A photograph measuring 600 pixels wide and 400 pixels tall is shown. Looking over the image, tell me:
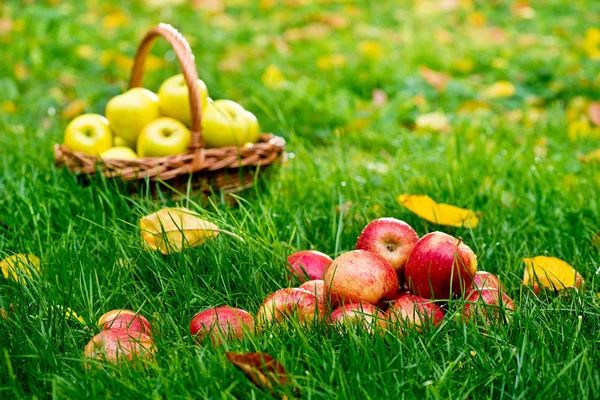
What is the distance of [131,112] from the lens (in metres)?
2.70

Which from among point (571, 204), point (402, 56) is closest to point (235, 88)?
point (402, 56)

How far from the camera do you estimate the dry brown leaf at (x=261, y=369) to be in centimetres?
143

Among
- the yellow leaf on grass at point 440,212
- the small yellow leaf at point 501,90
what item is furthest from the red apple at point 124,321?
the small yellow leaf at point 501,90

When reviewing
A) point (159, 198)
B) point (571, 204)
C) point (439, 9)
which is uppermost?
point (439, 9)

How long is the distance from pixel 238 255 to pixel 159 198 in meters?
0.59

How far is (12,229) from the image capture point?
2.41 metres

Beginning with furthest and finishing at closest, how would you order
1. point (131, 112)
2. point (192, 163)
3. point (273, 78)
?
point (273, 78) < point (131, 112) < point (192, 163)

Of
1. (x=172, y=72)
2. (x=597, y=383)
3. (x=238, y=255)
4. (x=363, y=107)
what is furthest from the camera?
(x=172, y=72)

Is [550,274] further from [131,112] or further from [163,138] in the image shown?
[131,112]

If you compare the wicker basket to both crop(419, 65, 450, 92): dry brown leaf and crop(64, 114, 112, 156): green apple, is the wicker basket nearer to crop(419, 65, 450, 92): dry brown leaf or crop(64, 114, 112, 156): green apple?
crop(64, 114, 112, 156): green apple

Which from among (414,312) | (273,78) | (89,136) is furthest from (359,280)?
(273,78)

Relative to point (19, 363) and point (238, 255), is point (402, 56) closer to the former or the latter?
point (238, 255)

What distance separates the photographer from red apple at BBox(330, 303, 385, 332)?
64.2 inches

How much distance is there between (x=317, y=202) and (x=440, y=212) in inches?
19.5
